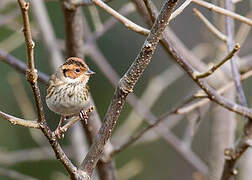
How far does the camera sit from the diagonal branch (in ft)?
5.64

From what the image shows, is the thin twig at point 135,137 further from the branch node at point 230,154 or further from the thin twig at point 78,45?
the branch node at point 230,154

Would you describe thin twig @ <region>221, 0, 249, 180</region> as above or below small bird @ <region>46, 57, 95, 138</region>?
below

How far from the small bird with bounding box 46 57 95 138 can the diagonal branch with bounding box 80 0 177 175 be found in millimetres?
378

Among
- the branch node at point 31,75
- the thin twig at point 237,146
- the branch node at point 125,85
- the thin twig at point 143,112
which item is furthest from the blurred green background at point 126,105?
the branch node at point 31,75

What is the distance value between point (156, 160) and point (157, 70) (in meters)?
1.33

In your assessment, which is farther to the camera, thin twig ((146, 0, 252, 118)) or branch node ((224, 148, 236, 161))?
branch node ((224, 148, 236, 161))

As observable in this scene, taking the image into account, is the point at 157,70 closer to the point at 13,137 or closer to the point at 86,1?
the point at 13,137

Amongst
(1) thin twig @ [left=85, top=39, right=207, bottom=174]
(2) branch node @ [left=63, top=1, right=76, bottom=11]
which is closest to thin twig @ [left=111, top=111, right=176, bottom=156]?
(1) thin twig @ [left=85, top=39, right=207, bottom=174]

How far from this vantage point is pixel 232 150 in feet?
7.61

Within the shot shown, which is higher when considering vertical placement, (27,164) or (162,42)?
(162,42)

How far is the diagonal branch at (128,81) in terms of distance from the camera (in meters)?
1.72

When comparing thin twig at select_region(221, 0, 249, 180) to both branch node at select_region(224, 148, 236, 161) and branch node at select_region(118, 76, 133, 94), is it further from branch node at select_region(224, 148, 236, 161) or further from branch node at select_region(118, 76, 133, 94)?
branch node at select_region(118, 76, 133, 94)

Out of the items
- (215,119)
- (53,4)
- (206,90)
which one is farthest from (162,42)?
(53,4)

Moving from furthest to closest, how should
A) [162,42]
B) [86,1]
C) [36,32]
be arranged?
[36,32]
[86,1]
[162,42]
